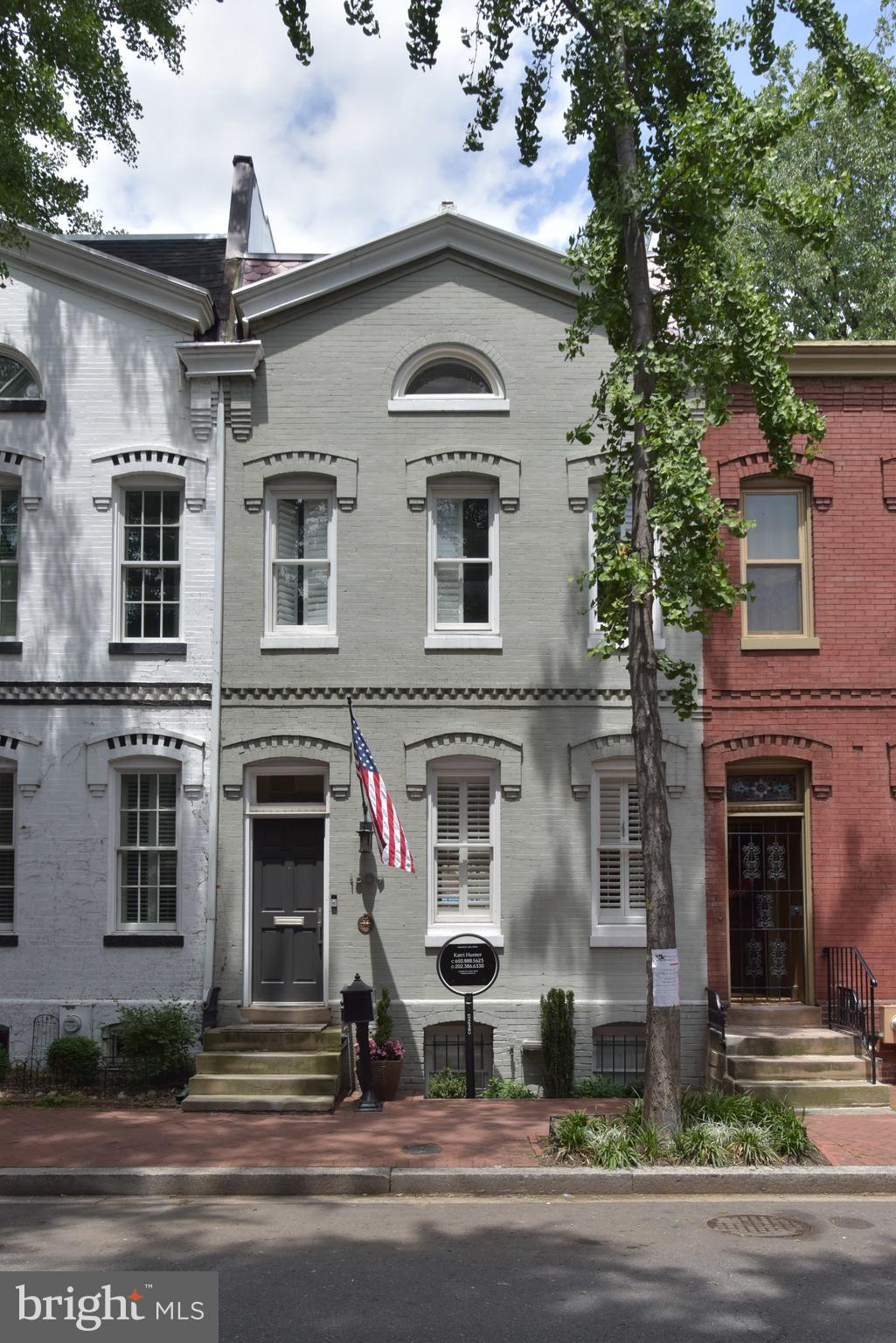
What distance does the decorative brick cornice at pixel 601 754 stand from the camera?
15.6 m

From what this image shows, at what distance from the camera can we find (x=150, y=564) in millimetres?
15906

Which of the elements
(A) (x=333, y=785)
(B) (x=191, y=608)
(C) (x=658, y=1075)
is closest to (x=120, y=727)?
(B) (x=191, y=608)

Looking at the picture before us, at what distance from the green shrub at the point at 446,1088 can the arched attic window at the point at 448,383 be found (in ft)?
25.2

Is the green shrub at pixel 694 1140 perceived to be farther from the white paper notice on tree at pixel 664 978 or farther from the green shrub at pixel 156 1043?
the green shrub at pixel 156 1043

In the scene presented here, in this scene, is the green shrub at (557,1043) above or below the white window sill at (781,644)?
below

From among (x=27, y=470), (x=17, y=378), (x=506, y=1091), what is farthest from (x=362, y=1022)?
(x=17, y=378)

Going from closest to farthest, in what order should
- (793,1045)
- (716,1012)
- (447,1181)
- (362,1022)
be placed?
1. (447,1181)
2. (362,1022)
3. (793,1045)
4. (716,1012)

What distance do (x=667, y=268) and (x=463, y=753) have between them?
19.8 ft

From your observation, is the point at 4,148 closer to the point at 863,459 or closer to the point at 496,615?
the point at 496,615

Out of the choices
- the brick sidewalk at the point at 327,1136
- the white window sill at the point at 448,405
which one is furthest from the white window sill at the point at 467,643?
the brick sidewalk at the point at 327,1136

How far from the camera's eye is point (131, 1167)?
10711 millimetres

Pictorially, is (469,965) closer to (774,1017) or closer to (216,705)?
(774,1017)

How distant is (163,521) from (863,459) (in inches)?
331

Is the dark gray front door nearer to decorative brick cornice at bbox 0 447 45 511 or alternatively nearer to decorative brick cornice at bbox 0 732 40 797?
decorative brick cornice at bbox 0 732 40 797
